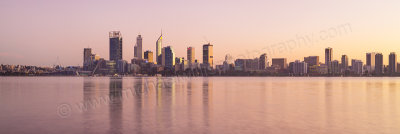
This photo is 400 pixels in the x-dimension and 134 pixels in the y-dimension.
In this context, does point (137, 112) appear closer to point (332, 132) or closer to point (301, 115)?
point (301, 115)

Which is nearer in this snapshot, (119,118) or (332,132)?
(332,132)

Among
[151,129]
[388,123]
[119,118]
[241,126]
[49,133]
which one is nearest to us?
[49,133]

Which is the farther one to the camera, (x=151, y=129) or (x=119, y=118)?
(x=119, y=118)

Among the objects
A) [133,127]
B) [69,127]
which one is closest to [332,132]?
[133,127]

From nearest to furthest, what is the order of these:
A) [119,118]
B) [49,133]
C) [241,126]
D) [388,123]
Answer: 1. [49,133]
2. [241,126]
3. [388,123]
4. [119,118]

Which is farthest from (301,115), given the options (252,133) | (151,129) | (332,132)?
(151,129)

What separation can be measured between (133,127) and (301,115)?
12221 millimetres

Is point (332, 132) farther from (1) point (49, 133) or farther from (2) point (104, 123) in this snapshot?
(1) point (49, 133)

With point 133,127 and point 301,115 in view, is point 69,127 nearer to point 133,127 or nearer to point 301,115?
point 133,127

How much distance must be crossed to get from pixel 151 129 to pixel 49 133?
495 centimetres

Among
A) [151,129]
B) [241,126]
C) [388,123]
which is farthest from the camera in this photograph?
[388,123]

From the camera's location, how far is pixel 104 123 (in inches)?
774

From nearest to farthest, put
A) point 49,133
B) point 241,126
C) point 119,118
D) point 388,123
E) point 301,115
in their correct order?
point 49,133 → point 241,126 → point 388,123 → point 119,118 → point 301,115

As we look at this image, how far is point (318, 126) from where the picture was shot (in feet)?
62.4
